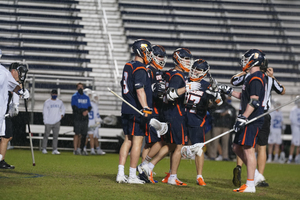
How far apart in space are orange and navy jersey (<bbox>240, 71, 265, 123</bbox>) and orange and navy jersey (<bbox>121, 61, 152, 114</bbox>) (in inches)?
48.9

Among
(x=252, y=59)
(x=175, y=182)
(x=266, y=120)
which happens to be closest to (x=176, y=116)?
(x=175, y=182)

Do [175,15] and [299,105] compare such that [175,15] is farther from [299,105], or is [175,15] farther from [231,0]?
[299,105]

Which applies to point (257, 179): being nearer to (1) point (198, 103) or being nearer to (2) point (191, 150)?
(2) point (191, 150)

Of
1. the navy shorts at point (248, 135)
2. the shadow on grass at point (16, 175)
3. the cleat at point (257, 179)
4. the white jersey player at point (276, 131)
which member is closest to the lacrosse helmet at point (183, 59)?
the navy shorts at point (248, 135)

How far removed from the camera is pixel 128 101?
6113 millimetres

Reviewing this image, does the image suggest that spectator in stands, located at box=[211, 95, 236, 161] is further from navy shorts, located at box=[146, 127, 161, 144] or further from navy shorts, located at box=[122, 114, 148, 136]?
navy shorts, located at box=[122, 114, 148, 136]

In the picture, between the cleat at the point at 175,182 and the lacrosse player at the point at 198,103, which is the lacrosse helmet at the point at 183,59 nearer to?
the lacrosse player at the point at 198,103

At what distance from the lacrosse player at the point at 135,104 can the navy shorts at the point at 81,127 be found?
6609 mm

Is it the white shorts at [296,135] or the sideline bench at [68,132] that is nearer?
the white shorts at [296,135]

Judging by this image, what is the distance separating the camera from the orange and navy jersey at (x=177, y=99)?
6289 mm

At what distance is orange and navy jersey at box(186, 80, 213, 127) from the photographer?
6383mm

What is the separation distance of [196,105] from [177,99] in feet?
0.90

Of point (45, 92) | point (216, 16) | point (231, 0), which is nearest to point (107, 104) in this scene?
point (45, 92)

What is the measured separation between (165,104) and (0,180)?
241 centimetres
